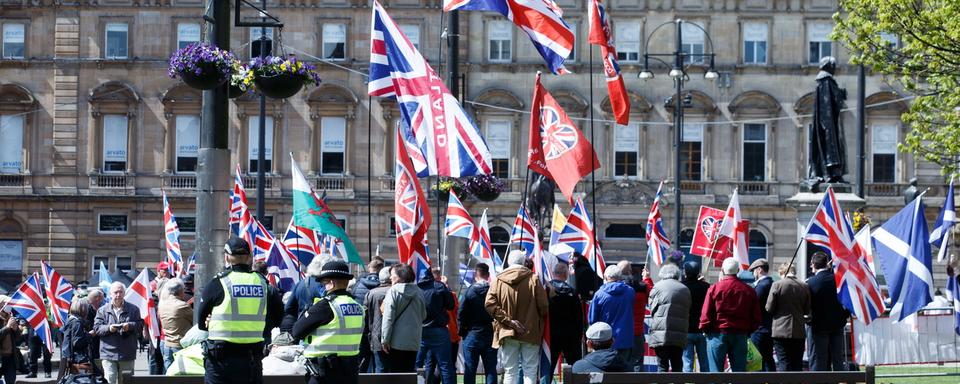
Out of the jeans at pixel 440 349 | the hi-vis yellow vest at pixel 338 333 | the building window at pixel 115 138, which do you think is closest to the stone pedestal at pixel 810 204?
the jeans at pixel 440 349

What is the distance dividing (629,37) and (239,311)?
4193 centimetres

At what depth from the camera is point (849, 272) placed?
1791cm

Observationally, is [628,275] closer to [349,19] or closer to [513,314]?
[513,314]

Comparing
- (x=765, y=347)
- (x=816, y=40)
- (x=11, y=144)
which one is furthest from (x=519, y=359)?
(x=11, y=144)

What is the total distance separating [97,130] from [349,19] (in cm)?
935

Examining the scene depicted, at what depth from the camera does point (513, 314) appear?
16125 mm

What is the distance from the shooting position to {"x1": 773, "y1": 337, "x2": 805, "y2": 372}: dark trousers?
17875 mm

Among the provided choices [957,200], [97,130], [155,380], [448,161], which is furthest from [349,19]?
[155,380]

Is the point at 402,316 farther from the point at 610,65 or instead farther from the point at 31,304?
the point at 31,304

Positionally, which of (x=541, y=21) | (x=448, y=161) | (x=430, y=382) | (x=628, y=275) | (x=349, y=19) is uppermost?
(x=349, y=19)

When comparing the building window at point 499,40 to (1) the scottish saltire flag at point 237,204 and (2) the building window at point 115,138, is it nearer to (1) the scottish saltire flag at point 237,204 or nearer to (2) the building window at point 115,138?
(2) the building window at point 115,138

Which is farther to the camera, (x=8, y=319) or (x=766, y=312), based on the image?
(x=8, y=319)

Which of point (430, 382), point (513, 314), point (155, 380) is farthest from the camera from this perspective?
point (430, 382)

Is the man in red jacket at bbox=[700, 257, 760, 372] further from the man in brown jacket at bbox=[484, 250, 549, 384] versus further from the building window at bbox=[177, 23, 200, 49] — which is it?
the building window at bbox=[177, 23, 200, 49]
